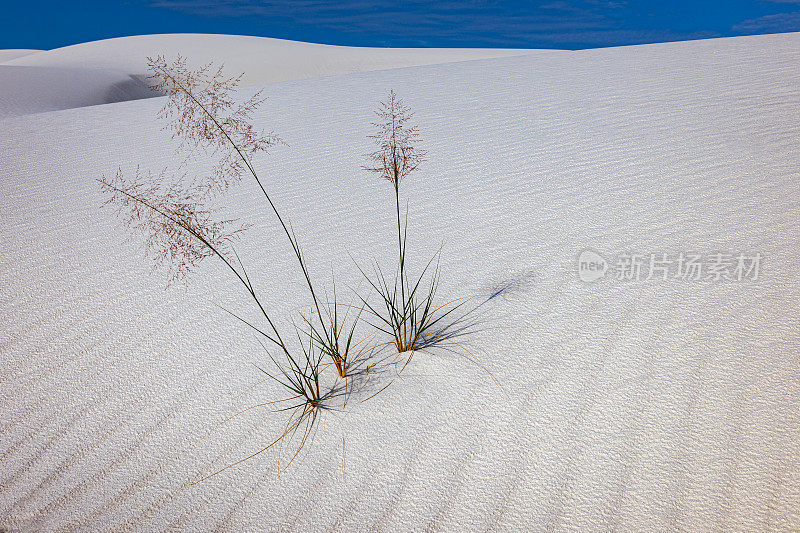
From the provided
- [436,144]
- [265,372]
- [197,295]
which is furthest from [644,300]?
[436,144]

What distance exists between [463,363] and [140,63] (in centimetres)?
2278


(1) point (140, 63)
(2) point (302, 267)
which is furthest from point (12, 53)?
(2) point (302, 267)

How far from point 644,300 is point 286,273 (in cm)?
203

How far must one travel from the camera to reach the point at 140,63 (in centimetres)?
2041

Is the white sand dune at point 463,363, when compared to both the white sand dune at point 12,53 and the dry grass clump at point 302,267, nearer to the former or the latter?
the dry grass clump at point 302,267

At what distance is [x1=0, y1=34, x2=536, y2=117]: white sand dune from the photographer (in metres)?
12.7

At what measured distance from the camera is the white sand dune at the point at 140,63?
12.7 meters

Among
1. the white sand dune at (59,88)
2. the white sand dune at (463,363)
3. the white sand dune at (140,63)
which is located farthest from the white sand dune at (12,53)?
the white sand dune at (463,363)

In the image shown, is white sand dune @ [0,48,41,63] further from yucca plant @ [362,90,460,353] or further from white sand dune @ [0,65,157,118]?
yucca plant @ [362,90,460,353]

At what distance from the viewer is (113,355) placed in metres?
2.43

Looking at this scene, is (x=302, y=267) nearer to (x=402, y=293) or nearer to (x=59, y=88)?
(x=402, y=293)

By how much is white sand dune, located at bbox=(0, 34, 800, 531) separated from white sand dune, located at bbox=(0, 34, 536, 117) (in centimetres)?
986

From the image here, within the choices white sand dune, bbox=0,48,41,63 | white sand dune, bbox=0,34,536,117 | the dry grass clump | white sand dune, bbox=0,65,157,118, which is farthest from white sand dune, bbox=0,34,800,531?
white sand dune, bbox=0,48,41,63

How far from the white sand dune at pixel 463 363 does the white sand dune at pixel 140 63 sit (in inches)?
388
